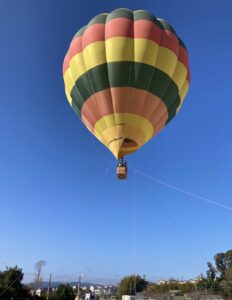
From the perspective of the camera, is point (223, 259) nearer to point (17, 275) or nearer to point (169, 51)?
point (17, 275)

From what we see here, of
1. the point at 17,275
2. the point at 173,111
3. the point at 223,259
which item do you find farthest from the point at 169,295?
the point at 173,111

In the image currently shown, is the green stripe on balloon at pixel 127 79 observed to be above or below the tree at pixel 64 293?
above

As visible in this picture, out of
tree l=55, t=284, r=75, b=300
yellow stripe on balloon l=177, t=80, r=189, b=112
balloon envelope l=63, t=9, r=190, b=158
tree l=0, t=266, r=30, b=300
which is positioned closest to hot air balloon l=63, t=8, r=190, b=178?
balloon envelope l=63, t=9, r=190, b=158

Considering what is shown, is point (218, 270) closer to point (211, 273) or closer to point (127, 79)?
point (211, 273)

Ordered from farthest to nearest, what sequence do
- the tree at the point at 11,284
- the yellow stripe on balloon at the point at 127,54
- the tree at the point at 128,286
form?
the tree at the point at 128,286 → the tree at the point at 11,284 → the yellow stripe on balloon at the point at 127,54

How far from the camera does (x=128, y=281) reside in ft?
303

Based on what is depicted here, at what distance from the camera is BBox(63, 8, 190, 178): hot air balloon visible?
1518 centimetres

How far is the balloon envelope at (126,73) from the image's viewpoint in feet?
49.8

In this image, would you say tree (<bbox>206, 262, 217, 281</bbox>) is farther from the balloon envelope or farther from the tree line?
the balloon envelope

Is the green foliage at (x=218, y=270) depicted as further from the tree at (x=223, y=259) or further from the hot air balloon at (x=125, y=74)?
the hot air balloon at (x=125, y=74)

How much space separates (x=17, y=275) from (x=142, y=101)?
34958mm

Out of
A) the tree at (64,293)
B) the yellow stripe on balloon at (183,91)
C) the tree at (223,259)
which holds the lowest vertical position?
the tree at (64,293)

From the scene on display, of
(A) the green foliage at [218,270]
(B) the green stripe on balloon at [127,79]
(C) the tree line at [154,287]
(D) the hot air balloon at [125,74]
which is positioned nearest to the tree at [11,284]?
(C) the tree line at [154,287]

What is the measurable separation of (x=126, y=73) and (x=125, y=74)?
0.21 feet
